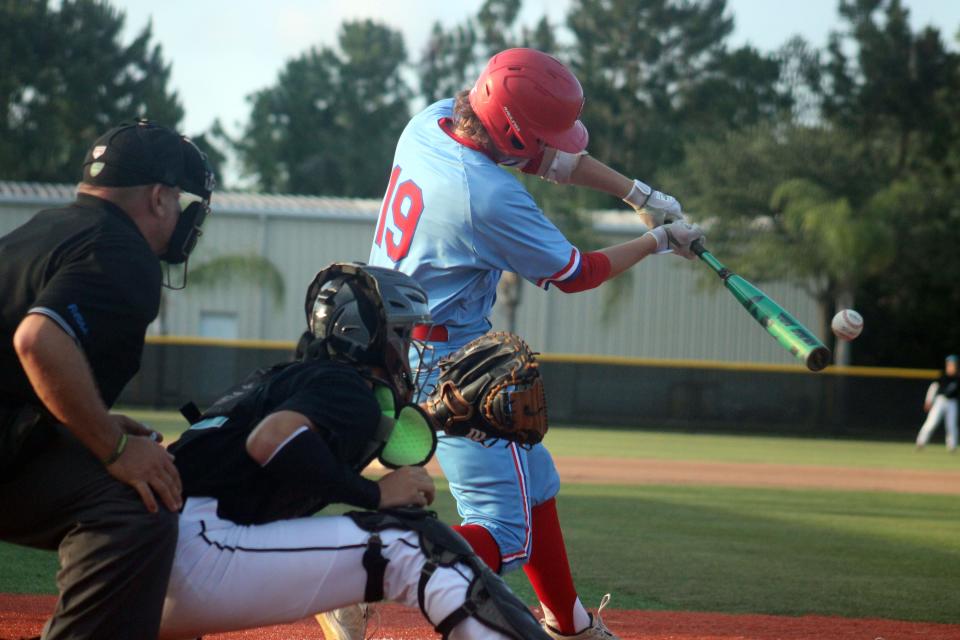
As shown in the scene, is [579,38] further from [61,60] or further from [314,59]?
[61,60]

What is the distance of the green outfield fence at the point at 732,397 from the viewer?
84.5 ft

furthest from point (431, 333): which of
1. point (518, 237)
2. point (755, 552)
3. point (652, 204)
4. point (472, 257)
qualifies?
point (755, 552)

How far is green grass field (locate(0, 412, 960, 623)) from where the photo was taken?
6.85m

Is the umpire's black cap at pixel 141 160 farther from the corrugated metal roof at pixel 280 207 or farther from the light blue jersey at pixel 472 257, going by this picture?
the corrugated metal roof at pixel 280 207

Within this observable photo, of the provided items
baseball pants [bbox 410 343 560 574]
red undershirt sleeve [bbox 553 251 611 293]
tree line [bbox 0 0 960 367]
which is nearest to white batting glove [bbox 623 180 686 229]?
red undershirt sleeve [bbox 553 251 611 293]

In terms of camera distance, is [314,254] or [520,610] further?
[314,254]

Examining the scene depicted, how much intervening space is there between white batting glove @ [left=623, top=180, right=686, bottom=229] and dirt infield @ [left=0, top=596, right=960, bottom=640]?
6.10 feet

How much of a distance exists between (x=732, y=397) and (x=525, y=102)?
72.3 ft

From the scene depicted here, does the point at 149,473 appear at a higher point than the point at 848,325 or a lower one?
lower

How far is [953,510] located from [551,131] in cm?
898

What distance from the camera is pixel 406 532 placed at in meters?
3.40

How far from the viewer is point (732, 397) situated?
85.6 feet

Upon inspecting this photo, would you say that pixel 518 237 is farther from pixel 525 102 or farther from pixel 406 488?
pixel 406 488

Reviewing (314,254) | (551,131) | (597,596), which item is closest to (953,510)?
(597,596)
